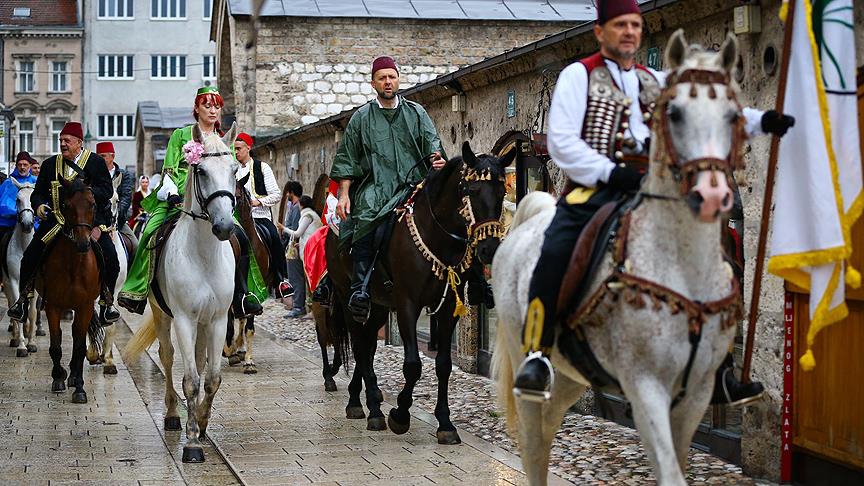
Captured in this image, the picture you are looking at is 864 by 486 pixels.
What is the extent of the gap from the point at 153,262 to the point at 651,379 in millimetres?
5791

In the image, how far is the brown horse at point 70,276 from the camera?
1202cm

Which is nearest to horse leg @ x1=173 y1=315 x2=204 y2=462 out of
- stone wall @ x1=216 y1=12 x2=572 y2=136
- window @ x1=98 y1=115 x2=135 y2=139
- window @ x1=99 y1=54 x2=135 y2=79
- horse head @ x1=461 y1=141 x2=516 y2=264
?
horse head @ x1=461 y1=141 x2=516 y2=264

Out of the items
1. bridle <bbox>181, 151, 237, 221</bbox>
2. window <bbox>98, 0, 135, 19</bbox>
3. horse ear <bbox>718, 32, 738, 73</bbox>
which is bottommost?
bridle <bbox>181, 151, 237, 221</bbox>

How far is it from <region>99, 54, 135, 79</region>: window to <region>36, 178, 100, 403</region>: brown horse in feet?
238

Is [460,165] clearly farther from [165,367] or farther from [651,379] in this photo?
[651,379]

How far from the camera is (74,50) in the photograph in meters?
82.0

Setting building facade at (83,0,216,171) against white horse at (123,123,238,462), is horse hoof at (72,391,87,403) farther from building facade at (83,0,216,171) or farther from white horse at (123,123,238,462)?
building facade at (83,0,216,171)

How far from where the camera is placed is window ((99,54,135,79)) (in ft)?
270

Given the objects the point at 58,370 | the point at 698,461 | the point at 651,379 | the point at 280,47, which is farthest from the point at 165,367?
the point at 280,47

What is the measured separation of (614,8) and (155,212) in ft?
17.9

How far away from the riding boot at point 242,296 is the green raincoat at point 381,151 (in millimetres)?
843

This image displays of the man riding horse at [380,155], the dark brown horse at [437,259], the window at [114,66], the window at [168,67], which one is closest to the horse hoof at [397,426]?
the dark brown horse at [437,259]

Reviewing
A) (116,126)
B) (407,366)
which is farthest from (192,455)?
(116,126)

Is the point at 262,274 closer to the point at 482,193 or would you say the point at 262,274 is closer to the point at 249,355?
the point at 249,355
